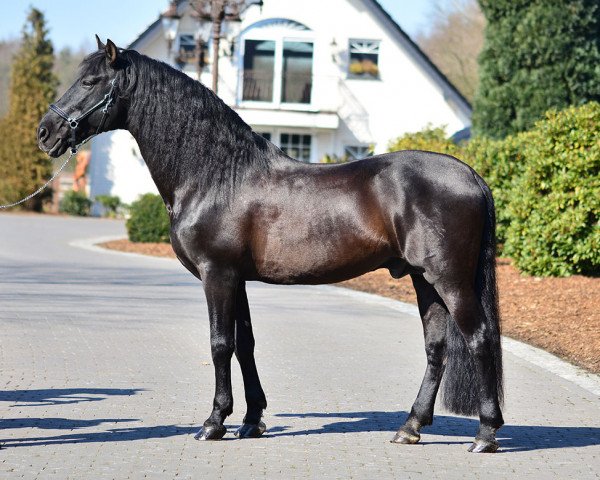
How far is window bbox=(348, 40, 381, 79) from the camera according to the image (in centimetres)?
4172

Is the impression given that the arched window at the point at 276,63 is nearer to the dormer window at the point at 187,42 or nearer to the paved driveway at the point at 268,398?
the dormer window at the point at 187,42

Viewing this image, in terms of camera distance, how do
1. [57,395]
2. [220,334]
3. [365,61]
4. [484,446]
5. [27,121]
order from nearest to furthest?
[484,446] → [220,334] → [57,395] → [365,61] → [27,121]

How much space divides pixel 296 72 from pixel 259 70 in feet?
4.72

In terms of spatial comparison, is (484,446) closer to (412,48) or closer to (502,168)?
(502,168)

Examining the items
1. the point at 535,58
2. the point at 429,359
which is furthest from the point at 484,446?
the point at 535,58

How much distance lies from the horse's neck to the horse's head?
0.17 m

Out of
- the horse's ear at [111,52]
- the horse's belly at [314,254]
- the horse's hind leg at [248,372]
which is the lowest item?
the horse's hind leg at [248,372]

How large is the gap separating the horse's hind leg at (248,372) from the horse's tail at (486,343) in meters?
1.23

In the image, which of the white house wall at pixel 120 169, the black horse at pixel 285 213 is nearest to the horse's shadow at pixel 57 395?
the black horse at pixel 285 213

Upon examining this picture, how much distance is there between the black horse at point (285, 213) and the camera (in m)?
6.69

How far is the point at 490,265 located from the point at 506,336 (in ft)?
18.4

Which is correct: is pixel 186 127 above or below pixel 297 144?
below

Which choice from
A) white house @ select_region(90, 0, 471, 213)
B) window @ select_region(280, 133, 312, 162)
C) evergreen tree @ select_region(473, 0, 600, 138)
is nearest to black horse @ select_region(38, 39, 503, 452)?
evergreen tree @ select_region(473, 0, 600, 138)

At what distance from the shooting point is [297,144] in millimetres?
41656
